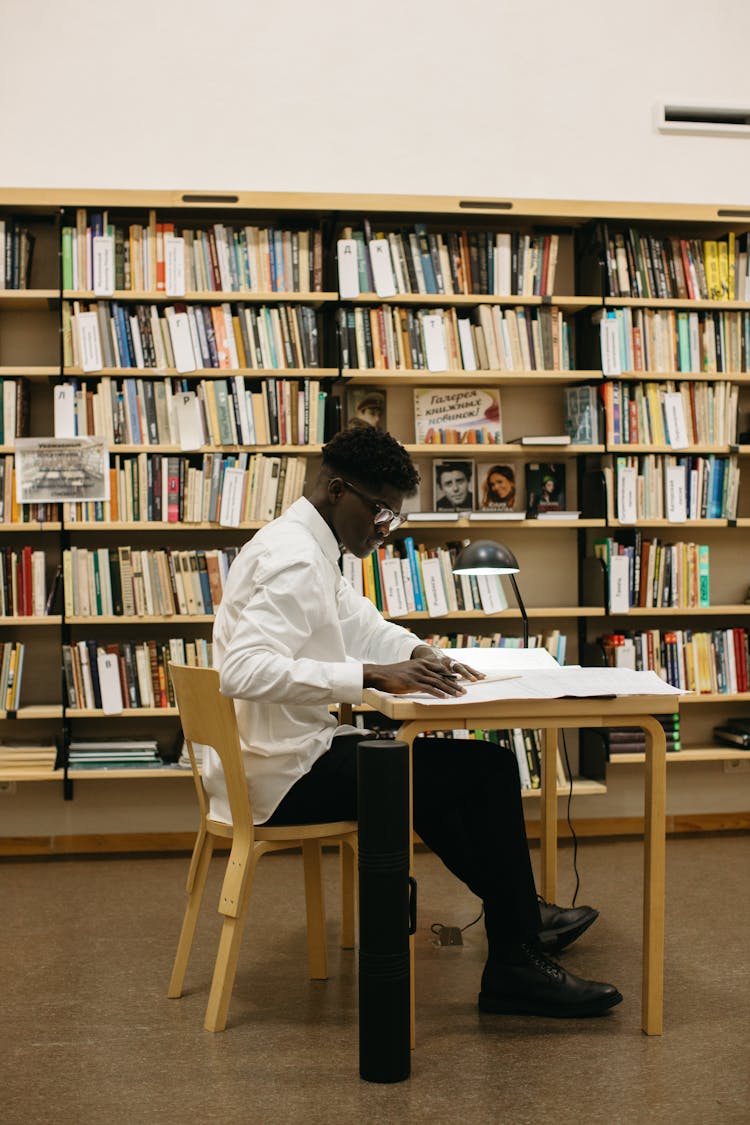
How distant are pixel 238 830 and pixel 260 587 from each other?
1.70 ft

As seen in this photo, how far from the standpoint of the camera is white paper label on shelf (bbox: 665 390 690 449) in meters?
4.18

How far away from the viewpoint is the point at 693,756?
13.5 feet

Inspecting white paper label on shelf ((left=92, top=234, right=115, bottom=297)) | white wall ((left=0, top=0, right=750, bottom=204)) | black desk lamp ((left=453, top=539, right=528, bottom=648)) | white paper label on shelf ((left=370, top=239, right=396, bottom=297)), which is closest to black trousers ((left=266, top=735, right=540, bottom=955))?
black desk lamp ((left=453, top=539, right=528, bottom=648))

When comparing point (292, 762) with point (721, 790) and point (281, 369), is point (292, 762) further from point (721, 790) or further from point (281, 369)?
point (721, 790)

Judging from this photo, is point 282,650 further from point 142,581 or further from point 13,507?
point 13,507

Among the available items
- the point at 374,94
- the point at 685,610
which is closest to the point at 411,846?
the point at 685,610

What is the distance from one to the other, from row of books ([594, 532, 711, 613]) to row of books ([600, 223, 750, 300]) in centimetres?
95

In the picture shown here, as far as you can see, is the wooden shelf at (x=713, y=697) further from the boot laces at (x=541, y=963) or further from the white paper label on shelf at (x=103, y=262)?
the white paper label on shelf at (x=103, y=262)

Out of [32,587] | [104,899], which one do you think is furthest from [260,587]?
[32,587]

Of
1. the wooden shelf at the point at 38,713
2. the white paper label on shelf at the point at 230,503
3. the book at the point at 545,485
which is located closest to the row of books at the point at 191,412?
the white paper label on shelf at the point at 230,503

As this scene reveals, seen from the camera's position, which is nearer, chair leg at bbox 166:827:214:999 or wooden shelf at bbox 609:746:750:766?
chair leg at bbox 166:827:214:999

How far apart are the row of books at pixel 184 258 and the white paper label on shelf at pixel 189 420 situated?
0.38m

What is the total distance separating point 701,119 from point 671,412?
4.21ft

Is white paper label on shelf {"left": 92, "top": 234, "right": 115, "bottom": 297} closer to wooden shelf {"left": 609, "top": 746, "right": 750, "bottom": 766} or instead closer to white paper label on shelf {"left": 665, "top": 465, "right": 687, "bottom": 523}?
white paper label on shelf {"left": 665, "top": 465, "right": 687, "bottom": 523}
